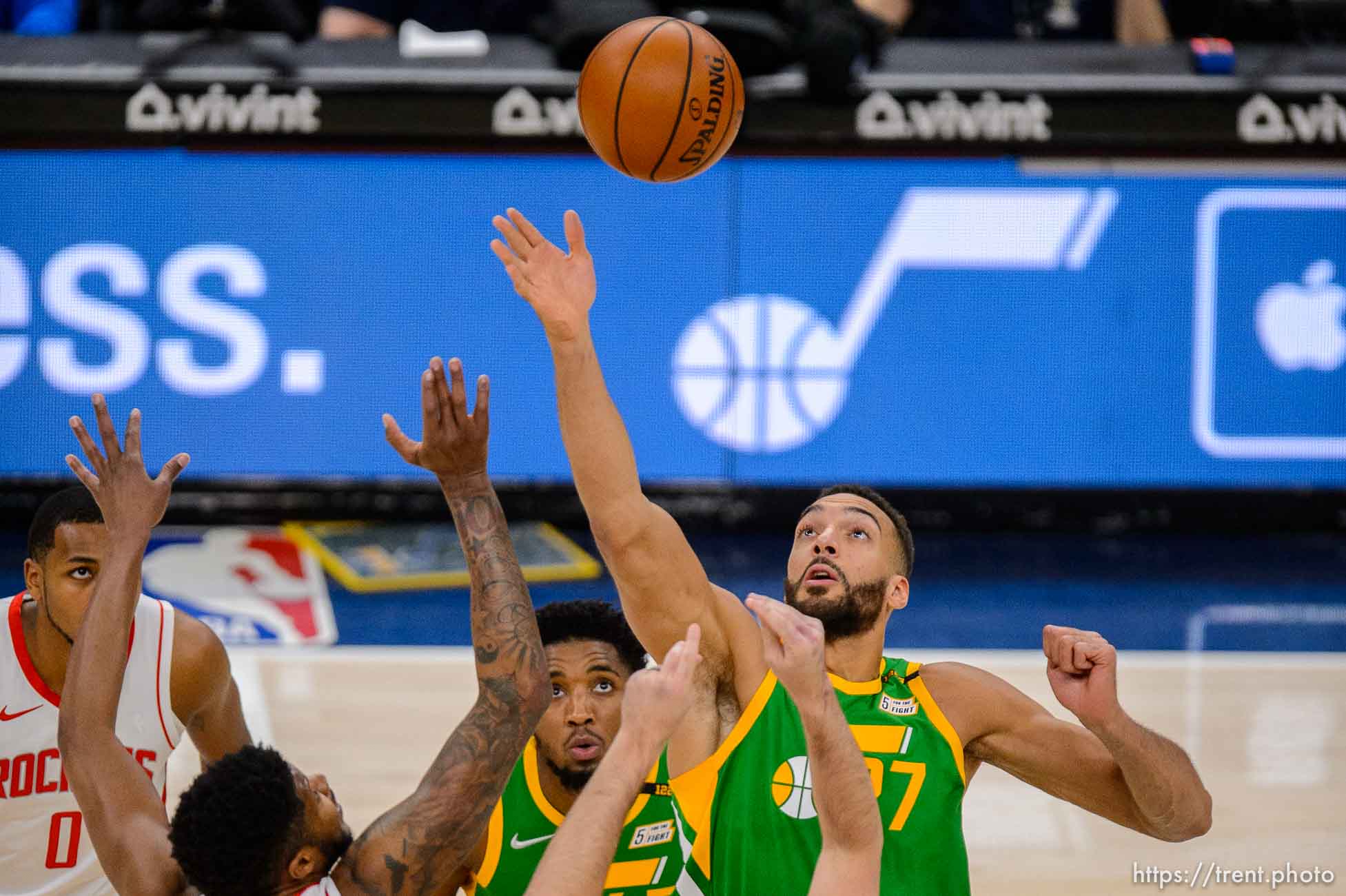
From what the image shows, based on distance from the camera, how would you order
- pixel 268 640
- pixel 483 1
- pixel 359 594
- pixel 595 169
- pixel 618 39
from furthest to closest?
pixel 483 1 < pixel 595 169 < pixel 359 594 < pixel 268 640 < pixel 618 39

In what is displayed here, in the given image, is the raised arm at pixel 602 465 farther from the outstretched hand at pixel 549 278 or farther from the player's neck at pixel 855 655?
the player's neck at pixel 855 655

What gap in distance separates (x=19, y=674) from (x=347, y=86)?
4.79 meters

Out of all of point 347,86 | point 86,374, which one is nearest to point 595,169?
point 347,86

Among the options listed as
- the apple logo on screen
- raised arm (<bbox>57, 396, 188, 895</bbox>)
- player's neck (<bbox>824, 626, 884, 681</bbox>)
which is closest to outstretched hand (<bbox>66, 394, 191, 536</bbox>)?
raised arm (<bbox>57, 396, 188, 895</bbox>)

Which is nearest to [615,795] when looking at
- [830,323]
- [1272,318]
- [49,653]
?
[49,653]

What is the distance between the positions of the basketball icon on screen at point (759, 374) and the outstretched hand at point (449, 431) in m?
4.87

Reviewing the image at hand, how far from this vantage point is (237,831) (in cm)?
250

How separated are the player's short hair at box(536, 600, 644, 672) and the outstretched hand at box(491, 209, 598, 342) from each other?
0.65m

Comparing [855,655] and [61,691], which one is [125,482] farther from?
[855,655]

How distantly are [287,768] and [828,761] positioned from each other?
35.2 inches

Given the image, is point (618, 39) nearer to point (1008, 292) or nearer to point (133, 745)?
point (133, 745)

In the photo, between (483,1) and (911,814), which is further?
(483,1)

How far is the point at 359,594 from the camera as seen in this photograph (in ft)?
23.6

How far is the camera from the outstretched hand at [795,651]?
2.47 metres
